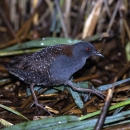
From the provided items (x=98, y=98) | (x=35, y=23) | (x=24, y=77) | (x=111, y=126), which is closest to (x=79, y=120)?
(x=111, y=126)

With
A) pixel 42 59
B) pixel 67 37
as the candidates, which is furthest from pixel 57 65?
pixel 67 37

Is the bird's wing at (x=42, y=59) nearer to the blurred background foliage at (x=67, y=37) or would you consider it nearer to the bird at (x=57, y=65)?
the bird at (x=57, y=65)

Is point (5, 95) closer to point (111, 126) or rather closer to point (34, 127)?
point (34, 127)

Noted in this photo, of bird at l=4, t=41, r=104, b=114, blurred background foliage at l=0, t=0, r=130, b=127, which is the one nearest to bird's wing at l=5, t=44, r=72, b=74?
bird at l=4, t=41, r=104, b=114

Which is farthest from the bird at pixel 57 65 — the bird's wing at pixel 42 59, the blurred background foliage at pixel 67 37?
the blurred background foliage at pixel 67 37

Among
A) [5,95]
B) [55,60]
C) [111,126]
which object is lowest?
[111,126]

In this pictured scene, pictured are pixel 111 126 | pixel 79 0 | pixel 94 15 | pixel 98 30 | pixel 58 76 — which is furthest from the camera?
pixel 79 0

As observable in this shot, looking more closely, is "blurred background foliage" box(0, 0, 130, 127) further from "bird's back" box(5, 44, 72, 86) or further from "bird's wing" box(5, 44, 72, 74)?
"bird's wing" box(5, 44, 72, 74)

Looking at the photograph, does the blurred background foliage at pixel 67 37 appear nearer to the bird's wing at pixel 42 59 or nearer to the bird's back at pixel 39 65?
the bird's back at pixel 39 65
